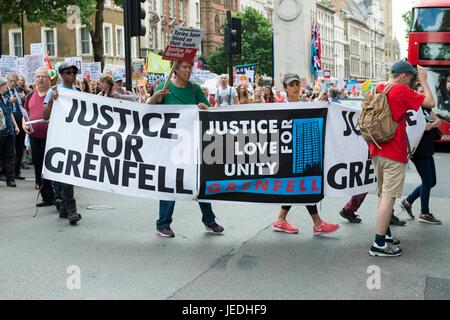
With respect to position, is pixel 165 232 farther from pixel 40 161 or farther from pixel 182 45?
pixel 40 161

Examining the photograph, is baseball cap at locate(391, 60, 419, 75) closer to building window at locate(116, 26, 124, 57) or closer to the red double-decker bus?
the red double-decker bus

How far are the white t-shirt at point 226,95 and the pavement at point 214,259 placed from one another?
8.52 meters

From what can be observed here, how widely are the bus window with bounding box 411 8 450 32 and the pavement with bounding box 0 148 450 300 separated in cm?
1099

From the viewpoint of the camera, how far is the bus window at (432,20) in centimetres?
1892

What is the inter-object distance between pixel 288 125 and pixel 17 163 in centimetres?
790

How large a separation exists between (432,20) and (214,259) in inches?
578

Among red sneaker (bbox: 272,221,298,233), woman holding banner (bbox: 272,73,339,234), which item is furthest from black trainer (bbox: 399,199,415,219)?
red sneaker (bbox: 272,221,298,233)

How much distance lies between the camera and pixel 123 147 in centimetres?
743

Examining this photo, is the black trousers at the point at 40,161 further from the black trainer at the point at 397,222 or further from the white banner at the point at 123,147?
the black trainer at the point at 397,222

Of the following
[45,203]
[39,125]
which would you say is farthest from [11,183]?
[39,125]

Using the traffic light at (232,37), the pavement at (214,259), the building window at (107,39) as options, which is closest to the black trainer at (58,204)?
the pavement at (214,259)

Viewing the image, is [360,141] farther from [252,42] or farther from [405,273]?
[252,42]

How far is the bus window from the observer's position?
18.9 m

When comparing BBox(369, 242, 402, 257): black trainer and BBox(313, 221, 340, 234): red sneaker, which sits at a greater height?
BBox(313, 221, 340, 234): red sneaker
